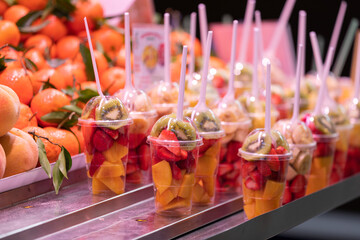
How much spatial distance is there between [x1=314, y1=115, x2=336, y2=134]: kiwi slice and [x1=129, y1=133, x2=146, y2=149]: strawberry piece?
1.91ft

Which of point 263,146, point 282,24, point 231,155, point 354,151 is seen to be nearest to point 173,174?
point 263,146

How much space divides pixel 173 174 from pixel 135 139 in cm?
29

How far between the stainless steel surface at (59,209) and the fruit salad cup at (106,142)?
42 mm

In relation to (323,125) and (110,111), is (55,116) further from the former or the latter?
(323,125)

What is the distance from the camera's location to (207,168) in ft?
4.69

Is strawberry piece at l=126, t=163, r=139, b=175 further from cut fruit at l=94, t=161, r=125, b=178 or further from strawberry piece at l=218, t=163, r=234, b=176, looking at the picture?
strawberry piece at l=218, t=163, r=234, b=176

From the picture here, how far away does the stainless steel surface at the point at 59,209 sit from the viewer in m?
1.14

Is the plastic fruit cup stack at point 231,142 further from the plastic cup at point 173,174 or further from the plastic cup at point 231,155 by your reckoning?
the plastic cup at point 173,174

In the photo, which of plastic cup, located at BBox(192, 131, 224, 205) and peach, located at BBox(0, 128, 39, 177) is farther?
plastic cup, located at BBox(192, 131, 224, 205)

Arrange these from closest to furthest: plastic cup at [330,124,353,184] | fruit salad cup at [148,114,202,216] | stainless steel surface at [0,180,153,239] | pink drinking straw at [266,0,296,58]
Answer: stainless steel surface at [0,180,153,239], fruit salad cup at [148,114,202,216], plastic cup at [330,124,353,184], pink drinking straw at [266,0,296,58]

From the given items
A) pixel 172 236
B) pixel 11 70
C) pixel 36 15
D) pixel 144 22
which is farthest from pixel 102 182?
pixel 144 22

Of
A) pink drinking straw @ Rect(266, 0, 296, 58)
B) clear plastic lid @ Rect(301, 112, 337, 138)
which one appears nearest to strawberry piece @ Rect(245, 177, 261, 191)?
clear plastic lid @ Rect(301, 112, 337, 138)

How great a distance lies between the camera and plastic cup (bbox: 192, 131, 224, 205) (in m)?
1.42

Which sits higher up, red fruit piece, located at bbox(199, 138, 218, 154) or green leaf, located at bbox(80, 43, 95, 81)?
green leaf, located at bbox(80, 43, 95, 81)
